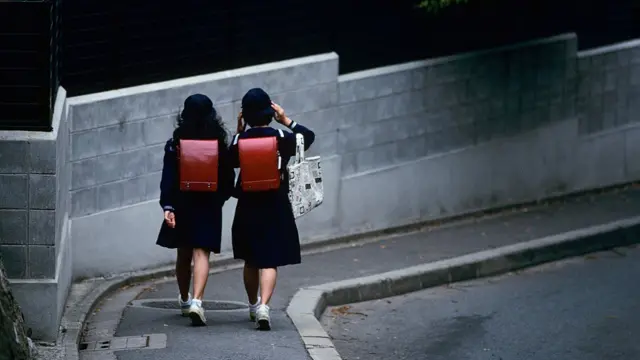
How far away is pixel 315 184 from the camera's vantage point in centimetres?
909

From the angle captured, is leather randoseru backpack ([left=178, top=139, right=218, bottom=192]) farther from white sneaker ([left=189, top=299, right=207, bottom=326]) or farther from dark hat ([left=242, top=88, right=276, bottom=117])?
white sneaker ([left=189, top=299, right=207, bottom=326])

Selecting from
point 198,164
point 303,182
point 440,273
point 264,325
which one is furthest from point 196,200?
point 440,273

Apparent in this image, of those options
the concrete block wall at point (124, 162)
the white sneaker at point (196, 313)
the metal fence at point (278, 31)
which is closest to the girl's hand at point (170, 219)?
the white sneaker at point (196, 313)

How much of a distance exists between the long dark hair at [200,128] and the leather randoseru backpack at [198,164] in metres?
0.12

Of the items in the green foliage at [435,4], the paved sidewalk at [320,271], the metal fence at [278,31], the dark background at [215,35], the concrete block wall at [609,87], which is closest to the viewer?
the dark background at [215,35]

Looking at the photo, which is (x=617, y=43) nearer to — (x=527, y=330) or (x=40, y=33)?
(x=527, y=330)

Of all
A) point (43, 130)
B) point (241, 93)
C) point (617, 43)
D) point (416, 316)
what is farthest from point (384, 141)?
point (43, 130)

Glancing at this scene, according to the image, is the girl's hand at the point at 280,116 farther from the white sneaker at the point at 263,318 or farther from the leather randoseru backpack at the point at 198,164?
the white sneaker at the point at 263,318

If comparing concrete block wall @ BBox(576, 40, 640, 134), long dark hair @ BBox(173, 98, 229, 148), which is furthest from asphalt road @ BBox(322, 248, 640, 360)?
concrete block wall @ BBox(576, 40, 640, 134)

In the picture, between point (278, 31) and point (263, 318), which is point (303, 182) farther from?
point (278, 31)

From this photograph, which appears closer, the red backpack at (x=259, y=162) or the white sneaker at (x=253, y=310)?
the red backpack at (x=259, y=162)

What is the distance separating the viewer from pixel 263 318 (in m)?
8.96

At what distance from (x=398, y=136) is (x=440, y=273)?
2.24m

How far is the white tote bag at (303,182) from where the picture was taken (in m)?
8.99
